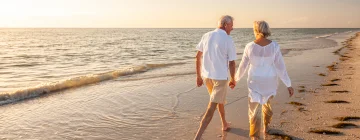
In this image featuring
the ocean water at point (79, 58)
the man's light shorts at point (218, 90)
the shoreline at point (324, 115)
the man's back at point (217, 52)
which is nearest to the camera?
the man's back at point (217, 52)

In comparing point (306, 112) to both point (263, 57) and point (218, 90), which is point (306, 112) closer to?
point (263, 57)

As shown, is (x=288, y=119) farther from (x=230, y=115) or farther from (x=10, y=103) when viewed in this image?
(x=10, y=103)

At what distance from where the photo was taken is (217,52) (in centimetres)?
416

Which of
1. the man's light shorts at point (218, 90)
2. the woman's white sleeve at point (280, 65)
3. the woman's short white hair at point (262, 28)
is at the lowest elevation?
the man's light shorts at point (218, 90)

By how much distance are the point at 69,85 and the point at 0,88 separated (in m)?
2.20

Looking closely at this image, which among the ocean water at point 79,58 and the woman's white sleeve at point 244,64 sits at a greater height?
the woman's white sleeve at point 244,64

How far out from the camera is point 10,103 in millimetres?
7816

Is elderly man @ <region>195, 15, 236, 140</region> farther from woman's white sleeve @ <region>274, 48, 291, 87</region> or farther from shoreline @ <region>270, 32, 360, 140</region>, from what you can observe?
shoreline @ <region>270, 32, 360, 140</region>

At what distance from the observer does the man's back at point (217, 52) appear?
4.12m

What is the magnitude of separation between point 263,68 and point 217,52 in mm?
682

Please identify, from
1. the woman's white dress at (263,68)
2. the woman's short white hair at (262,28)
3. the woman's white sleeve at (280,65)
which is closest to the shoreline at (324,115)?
the woman's white dress at (263,68)

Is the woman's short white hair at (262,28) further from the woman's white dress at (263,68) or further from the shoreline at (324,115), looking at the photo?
the shoreline at (324,115)

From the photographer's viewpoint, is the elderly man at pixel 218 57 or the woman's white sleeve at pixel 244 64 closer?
the elderly man at pixel 218 57

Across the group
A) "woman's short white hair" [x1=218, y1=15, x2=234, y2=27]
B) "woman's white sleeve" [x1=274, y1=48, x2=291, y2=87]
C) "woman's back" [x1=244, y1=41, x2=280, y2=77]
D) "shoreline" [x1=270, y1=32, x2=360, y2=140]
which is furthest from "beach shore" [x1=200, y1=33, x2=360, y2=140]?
"woman's short white hair" [x1=218, y1=15, x2=234, y2=27]
